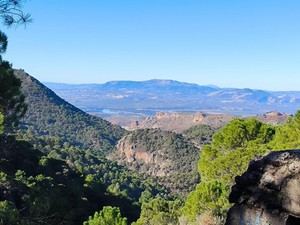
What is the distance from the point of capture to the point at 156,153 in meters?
115

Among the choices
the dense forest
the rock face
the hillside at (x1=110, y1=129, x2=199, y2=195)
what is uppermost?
the rock face

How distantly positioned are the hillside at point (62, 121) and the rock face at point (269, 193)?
397ft

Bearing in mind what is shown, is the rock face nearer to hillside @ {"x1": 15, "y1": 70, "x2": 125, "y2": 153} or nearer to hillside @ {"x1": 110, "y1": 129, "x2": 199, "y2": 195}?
hillside @ {"x1": 110, "y1": 129, "x2": 199, "y2": 195}

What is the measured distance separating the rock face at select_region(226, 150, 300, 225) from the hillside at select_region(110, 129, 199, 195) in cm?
9084

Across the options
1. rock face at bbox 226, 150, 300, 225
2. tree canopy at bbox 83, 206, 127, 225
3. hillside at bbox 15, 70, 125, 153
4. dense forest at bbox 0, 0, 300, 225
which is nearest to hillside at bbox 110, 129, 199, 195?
dense forest at bbox 0, 0, 300, 225

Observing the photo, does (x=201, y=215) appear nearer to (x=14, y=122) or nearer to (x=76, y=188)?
(x=14, y=122)

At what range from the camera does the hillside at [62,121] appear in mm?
130375

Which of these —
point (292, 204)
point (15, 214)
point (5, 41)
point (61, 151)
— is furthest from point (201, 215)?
point (61, 151)

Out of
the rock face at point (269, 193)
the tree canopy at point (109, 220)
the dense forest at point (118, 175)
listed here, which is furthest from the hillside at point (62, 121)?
the rock face at point (269, 193)

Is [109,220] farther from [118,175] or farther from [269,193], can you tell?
[118,175]

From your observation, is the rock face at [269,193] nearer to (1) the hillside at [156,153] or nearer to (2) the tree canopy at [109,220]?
(2) the tree canopy at [109,220]

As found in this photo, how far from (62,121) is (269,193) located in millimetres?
136136

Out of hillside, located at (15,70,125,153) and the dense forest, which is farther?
hillside, located at (15,70,125,153)

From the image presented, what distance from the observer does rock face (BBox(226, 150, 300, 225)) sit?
14.7 feet
